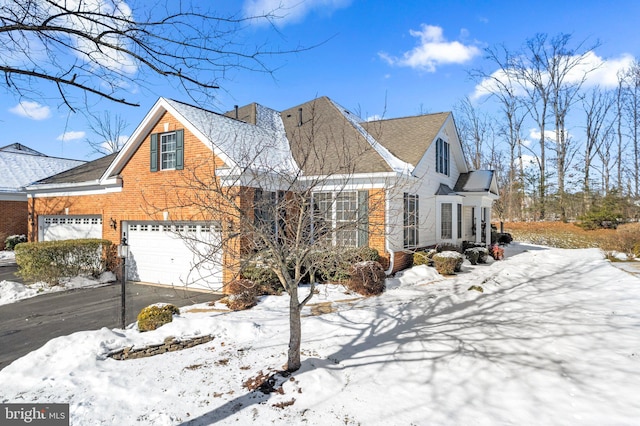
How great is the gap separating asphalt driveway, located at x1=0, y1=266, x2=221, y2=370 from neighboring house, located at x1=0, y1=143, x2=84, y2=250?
1063 cm

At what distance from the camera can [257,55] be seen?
3.68m

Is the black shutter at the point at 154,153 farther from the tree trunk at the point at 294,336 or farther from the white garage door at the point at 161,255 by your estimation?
the tree trunk at the point at 294,336

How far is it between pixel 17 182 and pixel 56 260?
13618 mm

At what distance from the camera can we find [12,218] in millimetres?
20172

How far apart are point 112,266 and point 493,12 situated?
705 inches

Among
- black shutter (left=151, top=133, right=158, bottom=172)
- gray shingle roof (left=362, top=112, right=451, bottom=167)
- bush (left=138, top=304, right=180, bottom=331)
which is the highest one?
gray shingle roof (left=362, top=112, right=451, bottom=167)

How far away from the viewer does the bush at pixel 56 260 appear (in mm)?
11422

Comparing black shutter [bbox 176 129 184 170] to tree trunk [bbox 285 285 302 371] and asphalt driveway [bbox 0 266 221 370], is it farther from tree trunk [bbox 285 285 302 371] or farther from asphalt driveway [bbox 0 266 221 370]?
tree trunk [bbox 285 285 302 371]

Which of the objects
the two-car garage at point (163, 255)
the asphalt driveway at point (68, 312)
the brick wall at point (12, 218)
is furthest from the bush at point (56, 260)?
the brick wall at point (12, 218)

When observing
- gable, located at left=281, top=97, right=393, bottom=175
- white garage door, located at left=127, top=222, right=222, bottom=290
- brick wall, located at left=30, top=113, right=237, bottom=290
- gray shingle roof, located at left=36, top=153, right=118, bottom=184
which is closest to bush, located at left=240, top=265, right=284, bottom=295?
brick wall, located at left=30, top=113, right=237, bottom=290

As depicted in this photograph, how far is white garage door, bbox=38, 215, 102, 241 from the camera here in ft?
48.4

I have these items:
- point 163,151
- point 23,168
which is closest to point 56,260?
point 163,151

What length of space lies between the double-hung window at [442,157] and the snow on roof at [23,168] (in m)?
23.1

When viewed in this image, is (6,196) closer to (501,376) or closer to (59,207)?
(59,207)
